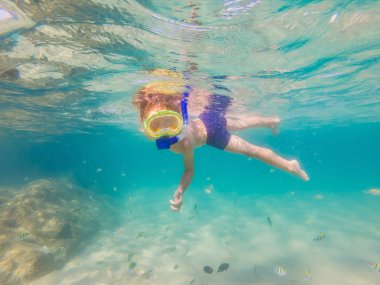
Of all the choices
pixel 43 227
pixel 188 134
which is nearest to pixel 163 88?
pixel 188 134

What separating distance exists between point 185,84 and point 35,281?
1201 cm

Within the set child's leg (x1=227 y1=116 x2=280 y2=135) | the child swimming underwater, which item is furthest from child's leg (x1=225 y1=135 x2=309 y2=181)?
child's leg (x1=227 y1=116 x2=280 y2=135)

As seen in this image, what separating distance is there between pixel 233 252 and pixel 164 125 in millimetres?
12390

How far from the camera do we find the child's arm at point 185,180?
6870 mm

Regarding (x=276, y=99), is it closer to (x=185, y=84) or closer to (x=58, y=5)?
(x=185, y=84)

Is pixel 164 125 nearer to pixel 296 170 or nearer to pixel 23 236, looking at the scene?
pixel 296 170

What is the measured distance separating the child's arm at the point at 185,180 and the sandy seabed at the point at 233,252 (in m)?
6.47

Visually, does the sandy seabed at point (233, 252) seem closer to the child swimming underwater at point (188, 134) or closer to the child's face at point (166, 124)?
the child swimming underwater at point (188, 134)

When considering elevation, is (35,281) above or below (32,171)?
above

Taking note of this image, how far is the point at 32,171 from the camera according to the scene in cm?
4516

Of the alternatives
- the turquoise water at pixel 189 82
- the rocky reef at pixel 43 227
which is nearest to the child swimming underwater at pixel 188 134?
the turquoise water at pixel 189 82

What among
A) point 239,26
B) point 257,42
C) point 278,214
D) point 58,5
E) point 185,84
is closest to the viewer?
point 58,5

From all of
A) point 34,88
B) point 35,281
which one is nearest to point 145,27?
point 34,88

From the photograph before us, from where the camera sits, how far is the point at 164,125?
5.83 metres
